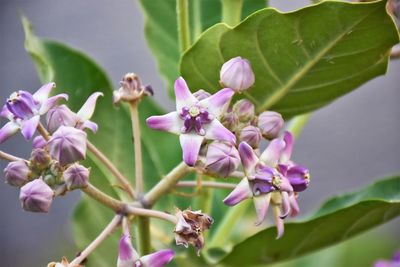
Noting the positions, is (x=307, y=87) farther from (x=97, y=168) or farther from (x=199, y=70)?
(x=97, y=168)

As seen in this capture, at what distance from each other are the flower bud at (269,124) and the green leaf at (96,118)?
0.33 m

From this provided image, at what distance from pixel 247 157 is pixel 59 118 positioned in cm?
22

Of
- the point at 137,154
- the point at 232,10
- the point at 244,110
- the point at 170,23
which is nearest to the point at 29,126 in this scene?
the point at 137,154

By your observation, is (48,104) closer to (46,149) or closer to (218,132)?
(46,149)

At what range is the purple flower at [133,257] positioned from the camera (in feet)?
2.93

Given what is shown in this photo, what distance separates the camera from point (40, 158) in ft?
3.01

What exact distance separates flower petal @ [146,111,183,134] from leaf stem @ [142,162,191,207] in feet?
0.16

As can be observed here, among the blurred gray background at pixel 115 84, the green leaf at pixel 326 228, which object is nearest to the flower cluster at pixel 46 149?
the green leaf at pixel 326 228

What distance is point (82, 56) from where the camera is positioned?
4.38 ft

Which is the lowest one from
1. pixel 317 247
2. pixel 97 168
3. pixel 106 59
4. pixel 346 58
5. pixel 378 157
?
pixel 378 157

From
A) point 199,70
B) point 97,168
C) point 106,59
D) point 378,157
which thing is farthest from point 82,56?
point 378,157

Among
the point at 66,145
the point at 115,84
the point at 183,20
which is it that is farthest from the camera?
the point at 115,84

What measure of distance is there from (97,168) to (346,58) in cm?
40

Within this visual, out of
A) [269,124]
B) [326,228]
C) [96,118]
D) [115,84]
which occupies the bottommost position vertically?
[115,84]
